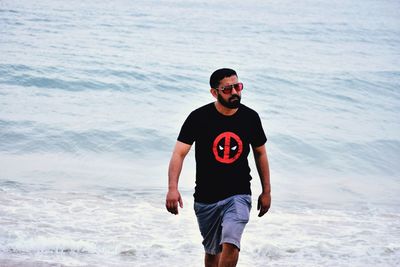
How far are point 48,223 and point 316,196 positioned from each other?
4.38 m

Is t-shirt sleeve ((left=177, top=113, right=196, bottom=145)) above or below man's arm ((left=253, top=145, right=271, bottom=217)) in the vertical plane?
above

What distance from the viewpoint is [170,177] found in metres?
4.48

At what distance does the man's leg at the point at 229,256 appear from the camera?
4262mm

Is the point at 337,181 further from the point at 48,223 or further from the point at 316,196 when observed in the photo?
the point at 48,223

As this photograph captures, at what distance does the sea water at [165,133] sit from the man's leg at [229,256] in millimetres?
2137

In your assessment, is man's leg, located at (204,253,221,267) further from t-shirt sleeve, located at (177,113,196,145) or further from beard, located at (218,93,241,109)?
beard, located at (218,93,241,109)

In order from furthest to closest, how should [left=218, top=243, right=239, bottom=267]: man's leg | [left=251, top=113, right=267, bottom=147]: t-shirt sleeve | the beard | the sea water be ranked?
1. the sea water
2. [left=251, top=113, right=267, bottom=147]: t-shirt sleeve
3. the beard
4. [left=218, top=243, right=239, bottom=267]: man's leg

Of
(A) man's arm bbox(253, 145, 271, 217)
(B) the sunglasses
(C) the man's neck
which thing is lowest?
(A) man's arm bbox(253, 145, 271, 217)

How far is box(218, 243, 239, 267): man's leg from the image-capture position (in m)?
4.26

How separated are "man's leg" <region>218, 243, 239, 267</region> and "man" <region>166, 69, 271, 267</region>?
0.14 feet

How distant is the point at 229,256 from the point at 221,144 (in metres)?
0.78

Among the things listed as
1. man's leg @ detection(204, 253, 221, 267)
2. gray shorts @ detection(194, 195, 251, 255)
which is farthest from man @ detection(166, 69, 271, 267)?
man's leg @ detection(204, 253, 221, 267)

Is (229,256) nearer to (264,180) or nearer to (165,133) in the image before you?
(264,180)

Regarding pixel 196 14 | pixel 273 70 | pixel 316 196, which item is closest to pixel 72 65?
pixel 273 70
